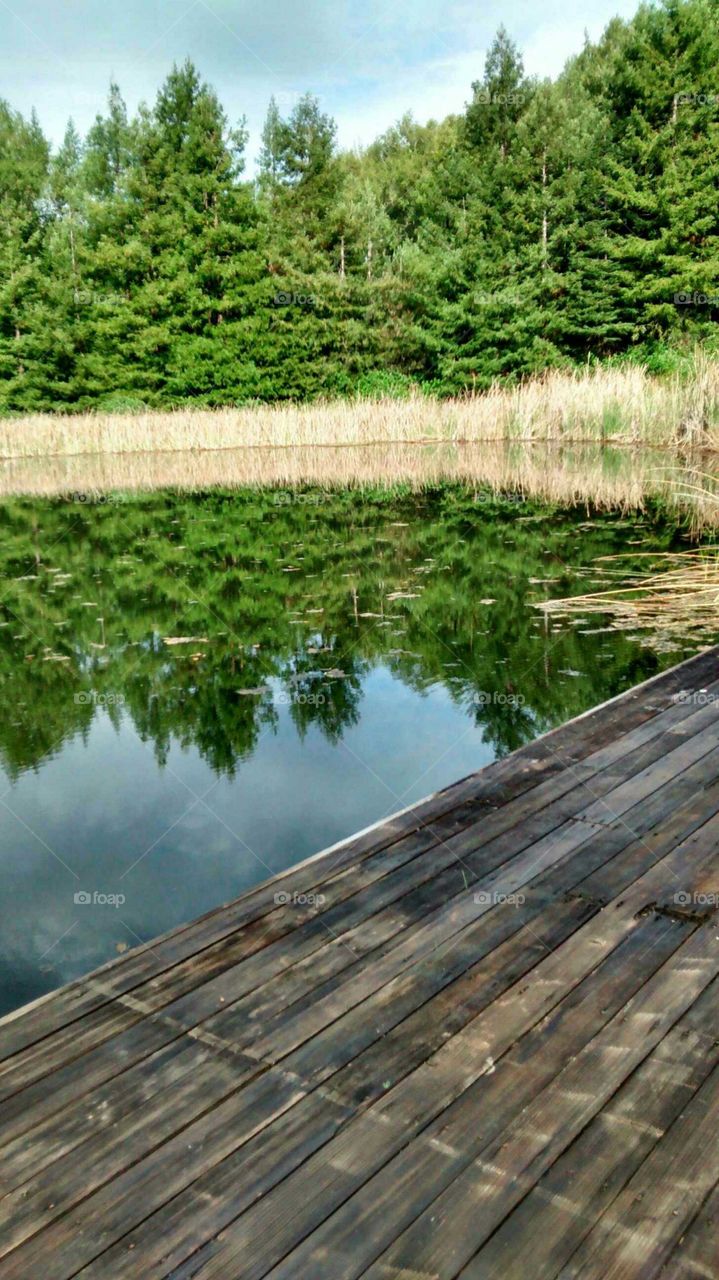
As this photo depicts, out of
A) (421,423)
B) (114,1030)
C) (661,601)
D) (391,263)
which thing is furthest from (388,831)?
(391,263)

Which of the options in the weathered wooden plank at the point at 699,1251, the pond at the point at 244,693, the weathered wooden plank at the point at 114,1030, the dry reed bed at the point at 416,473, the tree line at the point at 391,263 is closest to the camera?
the weathered wooden plank at the point at 699,1251

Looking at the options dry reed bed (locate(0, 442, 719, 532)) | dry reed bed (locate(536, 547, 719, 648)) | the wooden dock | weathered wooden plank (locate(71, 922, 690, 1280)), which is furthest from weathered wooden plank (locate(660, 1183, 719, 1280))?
dry reed bed (locate(0, 442, 719, 532))

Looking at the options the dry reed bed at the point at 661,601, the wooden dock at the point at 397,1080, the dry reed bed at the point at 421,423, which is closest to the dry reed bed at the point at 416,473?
the dry reed bed at the point at 421,423

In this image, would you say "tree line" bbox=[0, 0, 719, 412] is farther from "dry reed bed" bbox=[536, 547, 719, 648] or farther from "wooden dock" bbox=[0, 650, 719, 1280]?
"wooden dock" bbox=[0, 650, 719, 1280]

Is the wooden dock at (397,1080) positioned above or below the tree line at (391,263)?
below

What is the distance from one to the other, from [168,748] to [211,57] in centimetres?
2886

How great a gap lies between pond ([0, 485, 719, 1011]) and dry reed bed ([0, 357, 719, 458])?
830 cm

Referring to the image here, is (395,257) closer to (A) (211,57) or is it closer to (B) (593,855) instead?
(A) (211,57)

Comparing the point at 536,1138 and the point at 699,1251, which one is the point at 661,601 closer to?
the point at 536,1138

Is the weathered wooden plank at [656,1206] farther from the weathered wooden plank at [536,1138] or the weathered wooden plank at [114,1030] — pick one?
the weathered wooden plank at [114,1030]

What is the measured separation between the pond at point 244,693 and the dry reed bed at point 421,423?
27.2ft

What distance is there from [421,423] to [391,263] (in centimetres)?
1246

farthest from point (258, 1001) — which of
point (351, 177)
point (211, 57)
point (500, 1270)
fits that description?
point (351, 177)

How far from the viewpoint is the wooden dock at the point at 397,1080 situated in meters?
1.33
